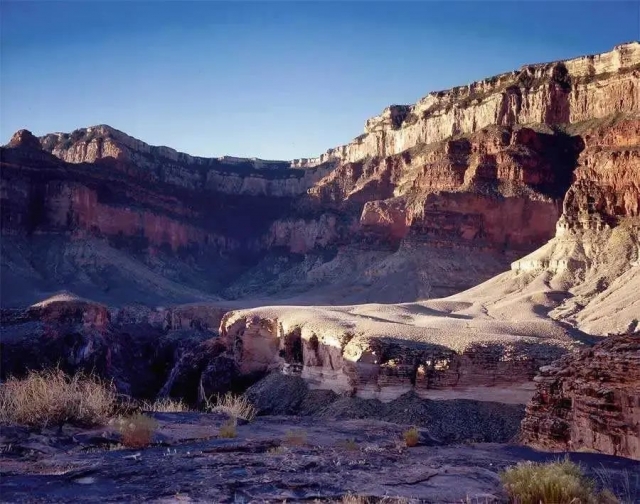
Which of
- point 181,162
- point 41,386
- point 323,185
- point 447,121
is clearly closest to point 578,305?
point 41,386

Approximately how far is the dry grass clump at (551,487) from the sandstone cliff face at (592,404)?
4.07m

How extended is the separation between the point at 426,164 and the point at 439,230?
1015 centimetres

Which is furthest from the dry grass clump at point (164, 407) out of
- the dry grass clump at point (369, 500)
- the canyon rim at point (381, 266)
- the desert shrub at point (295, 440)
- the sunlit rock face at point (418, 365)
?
the dry grass clump at point (369, 500)

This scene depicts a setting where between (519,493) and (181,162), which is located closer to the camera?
(519,493)

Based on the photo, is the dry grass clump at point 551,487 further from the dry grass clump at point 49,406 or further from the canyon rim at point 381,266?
the dry grass clump at point 49,406

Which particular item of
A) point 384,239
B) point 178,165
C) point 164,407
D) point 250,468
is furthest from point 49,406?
point 178,165

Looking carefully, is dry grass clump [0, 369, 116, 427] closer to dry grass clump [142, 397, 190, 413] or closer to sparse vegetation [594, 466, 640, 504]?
dry grass clump [142, 397, 190, 413]

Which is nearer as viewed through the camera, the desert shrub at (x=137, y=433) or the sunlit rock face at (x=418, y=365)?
the desert shrub at (x=137, y=433)

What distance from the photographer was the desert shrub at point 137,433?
13.1 m

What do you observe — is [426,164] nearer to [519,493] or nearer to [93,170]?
[93,170]

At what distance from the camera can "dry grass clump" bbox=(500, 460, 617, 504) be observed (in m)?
8.00

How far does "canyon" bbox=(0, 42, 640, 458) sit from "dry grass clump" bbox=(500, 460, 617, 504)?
4385 mm

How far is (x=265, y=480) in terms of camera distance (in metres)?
9.69

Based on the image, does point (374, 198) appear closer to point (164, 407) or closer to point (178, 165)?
point (178, 165)
